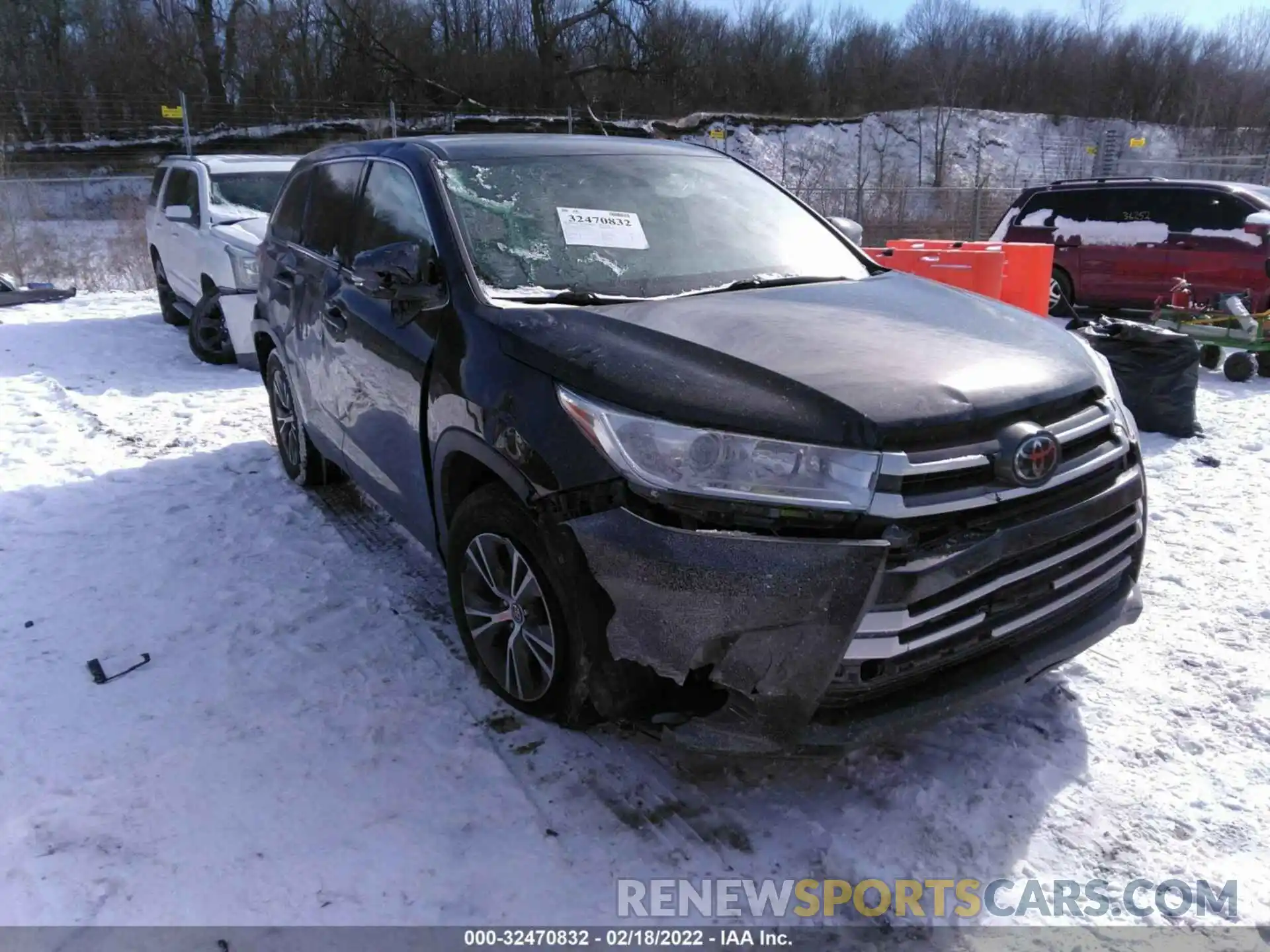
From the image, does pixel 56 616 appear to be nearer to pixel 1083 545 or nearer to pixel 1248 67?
pixel 1083 545

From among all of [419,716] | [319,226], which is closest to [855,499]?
[419,716]

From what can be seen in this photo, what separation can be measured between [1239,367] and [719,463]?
7550 mm

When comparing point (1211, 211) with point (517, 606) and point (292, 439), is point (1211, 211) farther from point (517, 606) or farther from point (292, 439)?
point (517, 606)

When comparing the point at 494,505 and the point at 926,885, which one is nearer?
the point at 926,885

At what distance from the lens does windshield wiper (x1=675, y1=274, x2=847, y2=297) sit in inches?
126

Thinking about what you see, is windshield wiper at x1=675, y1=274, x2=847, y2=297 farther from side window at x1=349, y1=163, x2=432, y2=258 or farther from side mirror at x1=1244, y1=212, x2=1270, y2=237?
side mirror at x1=1244, y1=212, x2=1270, y2=237

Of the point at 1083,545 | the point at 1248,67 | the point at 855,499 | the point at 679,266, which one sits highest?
the point at 1248,67

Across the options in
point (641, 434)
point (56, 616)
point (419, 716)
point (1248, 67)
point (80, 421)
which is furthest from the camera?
point (1248, 67)

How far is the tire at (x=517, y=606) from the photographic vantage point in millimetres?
2523

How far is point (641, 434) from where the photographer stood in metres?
2.32

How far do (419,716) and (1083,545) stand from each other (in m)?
2.21

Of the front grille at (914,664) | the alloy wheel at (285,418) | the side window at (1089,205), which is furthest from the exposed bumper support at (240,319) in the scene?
the side window at (1089,205)

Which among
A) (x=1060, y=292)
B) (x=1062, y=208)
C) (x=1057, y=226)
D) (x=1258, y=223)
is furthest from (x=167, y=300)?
(x=1258, y=223)
